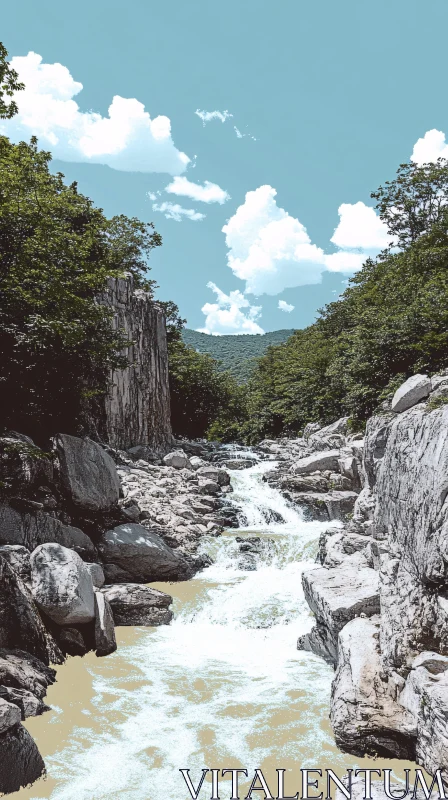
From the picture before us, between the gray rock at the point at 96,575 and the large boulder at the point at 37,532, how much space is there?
721 mm

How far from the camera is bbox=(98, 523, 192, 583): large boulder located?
35.5 ft

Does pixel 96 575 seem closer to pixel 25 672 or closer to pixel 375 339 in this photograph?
pixel 25 672

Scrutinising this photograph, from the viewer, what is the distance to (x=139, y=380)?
22.3 m

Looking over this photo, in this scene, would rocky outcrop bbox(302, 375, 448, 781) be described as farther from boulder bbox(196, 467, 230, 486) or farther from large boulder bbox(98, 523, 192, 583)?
boulder bbox(196, 467, 230, 486)

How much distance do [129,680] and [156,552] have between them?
396 cm

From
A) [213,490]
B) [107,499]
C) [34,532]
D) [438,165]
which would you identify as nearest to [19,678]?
[34,532]

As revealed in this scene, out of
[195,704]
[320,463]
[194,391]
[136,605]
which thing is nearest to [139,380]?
[194,391]

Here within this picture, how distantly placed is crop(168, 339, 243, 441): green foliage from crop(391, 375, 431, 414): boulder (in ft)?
63.2

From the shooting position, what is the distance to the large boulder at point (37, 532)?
29.7 feet

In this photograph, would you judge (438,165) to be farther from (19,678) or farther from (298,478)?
(19,678)

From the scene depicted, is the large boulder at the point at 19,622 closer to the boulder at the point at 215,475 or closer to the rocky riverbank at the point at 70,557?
the rocky riverbank at the point at 70,557

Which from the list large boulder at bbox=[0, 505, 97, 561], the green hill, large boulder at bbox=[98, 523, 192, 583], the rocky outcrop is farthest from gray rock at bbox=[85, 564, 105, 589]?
the green hill

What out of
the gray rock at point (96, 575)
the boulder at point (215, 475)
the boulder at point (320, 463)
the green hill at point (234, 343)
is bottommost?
the gray rock at point (96, 575)

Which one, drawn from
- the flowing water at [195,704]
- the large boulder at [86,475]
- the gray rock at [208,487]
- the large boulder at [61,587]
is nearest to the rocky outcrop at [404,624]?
the flowing water at [195,704]
